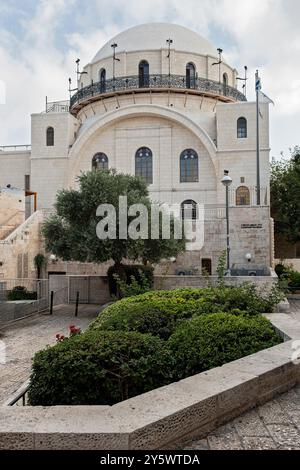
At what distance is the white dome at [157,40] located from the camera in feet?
99.4

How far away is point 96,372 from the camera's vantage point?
4145mm

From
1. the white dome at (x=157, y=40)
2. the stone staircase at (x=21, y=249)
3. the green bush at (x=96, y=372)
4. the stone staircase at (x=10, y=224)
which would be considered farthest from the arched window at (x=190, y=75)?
the green bush at (x=96, y=372)

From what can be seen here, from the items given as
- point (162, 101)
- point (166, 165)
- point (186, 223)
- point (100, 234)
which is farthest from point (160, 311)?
point (162, 101)

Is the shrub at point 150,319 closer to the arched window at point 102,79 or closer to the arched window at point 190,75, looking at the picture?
→ the arched window at point 190,75

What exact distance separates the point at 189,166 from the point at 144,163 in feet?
9.20

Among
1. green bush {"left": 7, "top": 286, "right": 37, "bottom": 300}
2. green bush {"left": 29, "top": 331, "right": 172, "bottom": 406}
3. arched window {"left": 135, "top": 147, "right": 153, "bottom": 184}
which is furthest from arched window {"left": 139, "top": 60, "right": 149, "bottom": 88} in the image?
green bush {"left": 29, "top": 331, "right": 172, "bottom": 406}

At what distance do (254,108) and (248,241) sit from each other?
30.7 ft

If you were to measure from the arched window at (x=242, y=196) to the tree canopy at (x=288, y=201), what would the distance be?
2.75 m

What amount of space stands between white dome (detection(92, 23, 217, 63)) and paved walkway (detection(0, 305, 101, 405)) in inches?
791

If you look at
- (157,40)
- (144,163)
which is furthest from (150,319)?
(157,40)

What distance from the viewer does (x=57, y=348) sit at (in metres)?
4.55

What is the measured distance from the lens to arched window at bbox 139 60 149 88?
29.1m

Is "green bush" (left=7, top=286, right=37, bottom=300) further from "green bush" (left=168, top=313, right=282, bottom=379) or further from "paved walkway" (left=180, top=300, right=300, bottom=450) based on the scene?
"paved walkway" (left=180, top=300, right=300, bottom=450)

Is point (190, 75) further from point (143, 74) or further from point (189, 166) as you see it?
point (189, 166)
